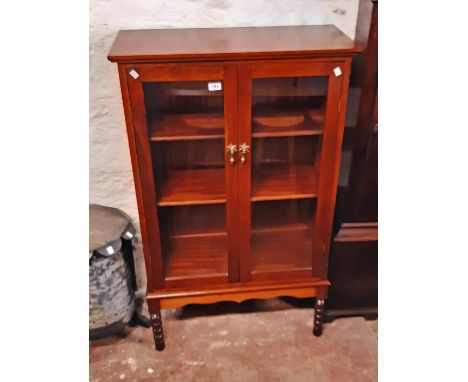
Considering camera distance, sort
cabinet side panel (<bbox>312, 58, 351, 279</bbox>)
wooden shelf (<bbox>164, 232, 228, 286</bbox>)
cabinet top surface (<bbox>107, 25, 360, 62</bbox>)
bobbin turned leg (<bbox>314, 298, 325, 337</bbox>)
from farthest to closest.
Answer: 1. bobbin turned leg (<bbox>314, 298, 325, 337</bbox>)
2. wooden shelf (<bbox>164, 232, 228, 286</bbox>)
3. cabinet side panel (<bbox>312, 58, 351, 279</bbox>)
4. cabinet top surface (<bbox>107, 25, 360, 62</bbox>)

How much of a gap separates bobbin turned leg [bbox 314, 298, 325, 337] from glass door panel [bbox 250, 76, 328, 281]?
174 millimetres

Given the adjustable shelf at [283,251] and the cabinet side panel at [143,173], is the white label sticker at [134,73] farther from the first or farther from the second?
the adjustable shelf at [283,251]

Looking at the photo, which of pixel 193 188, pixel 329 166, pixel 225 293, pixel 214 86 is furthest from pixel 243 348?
pixel 214 86

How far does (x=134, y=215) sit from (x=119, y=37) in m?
0.90

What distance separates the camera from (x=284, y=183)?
6.11 ft

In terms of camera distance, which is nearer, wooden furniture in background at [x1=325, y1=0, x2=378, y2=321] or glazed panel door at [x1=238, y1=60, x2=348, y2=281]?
glazed panel door at [x1=238, y1=60, x2=348, y2=281]

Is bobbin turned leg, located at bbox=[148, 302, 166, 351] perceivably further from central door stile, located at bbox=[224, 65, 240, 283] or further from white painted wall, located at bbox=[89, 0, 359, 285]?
white painted wall, located at bbox=[89, 0, 359, 285]

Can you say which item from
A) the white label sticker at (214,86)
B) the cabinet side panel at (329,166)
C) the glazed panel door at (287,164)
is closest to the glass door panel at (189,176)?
the white label sticker at (214,86)

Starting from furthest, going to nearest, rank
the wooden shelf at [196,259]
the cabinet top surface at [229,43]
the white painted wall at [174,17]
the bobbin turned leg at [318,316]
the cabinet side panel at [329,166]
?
the bobbin turned leg at [318,316], the wooden shelf at [196,259], the white painted wall at [174,17], the cabinet side panel at [329,166], the cabinet top surface at [229,43]

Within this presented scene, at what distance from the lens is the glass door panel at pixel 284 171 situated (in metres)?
1.65

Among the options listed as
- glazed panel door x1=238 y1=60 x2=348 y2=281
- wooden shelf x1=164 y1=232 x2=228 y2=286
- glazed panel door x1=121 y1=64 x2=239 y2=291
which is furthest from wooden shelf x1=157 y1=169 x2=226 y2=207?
wooden shelf x1=164 y1=232 x2=228 y2=286

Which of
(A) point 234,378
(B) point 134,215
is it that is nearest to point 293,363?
(A) point 234,378

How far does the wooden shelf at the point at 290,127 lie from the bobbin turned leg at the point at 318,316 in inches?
32.5

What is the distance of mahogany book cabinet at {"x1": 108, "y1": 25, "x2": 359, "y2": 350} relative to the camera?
1.54 meters
